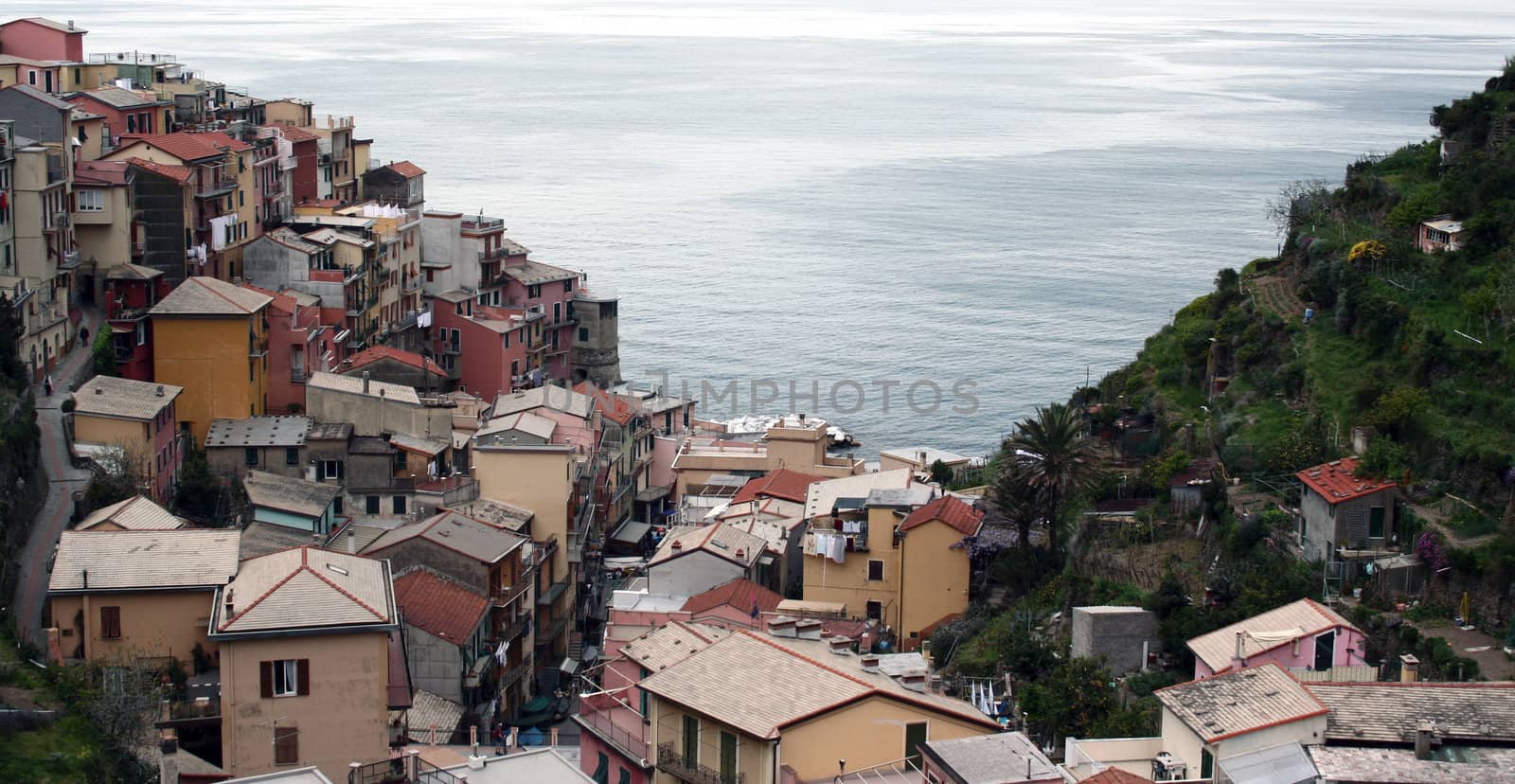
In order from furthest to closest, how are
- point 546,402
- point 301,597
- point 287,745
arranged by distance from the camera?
point 546,402, point 301,597, point 287,745

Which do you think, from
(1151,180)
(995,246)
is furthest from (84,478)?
(1151,180)

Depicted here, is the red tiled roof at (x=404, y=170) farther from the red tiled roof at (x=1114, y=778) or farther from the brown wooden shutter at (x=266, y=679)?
the red tiled roof at (x=1114, y=778)

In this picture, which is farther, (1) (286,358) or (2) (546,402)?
(2) (546,402)

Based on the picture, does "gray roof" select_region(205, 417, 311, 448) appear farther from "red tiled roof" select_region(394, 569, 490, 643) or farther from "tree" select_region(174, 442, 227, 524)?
"red tiled roof" select_region(394, 569, 490, 643)

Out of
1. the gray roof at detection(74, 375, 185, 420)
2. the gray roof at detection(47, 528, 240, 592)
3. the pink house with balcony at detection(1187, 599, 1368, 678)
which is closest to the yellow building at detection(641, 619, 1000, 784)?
the pink house with balcony at detection(1187, 599, 1368, 678)

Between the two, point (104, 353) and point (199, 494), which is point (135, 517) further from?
point (104, 353)

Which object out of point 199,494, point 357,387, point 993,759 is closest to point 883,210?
point 357,387

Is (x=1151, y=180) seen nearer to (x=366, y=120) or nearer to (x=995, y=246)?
(x=995, y=246)
